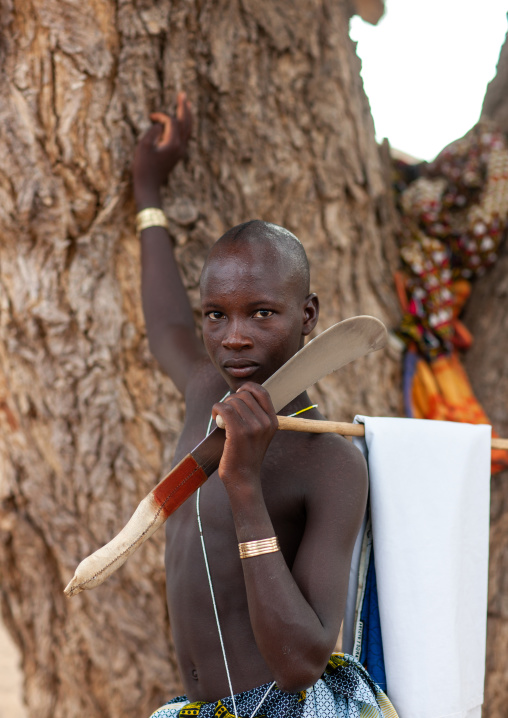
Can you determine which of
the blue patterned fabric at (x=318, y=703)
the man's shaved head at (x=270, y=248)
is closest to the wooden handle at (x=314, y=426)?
the man's shaved head at (x=270, y=248)

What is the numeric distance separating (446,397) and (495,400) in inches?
8.0

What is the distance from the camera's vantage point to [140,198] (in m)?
2.06

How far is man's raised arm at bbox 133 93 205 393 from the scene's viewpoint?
6.40ft

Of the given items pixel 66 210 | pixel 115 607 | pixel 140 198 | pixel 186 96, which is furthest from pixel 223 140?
pixel 115 607

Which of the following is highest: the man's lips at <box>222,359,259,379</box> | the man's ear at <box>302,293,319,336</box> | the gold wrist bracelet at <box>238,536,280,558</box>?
the man's ear at <box>302,293,319,336</box>

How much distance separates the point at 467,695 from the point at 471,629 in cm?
15

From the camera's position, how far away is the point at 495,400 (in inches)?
103

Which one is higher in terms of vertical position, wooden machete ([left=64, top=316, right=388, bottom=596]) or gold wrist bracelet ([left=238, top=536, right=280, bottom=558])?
wooden machete ([left=64, top=316, right=388, bottom=596])

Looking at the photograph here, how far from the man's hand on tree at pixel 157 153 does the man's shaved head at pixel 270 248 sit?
69 centimetres

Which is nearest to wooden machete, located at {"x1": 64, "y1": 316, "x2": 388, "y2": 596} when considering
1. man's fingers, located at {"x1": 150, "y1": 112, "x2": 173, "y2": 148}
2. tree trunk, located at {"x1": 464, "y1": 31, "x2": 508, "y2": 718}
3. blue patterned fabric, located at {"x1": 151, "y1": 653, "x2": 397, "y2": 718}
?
blue patterned fabric, located at {"x1": 151, "y1": 653, "x2": 397, "y2": 718}

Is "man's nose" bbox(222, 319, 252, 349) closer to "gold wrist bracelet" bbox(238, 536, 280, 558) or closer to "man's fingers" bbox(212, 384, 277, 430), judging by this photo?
"man's fingers" bbox(212, 384, 277, 430)

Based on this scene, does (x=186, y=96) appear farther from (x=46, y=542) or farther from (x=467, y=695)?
(x=467, y=695)

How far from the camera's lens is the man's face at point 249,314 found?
1.36m

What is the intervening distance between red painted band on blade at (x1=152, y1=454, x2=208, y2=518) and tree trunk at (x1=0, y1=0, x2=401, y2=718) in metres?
1.00
